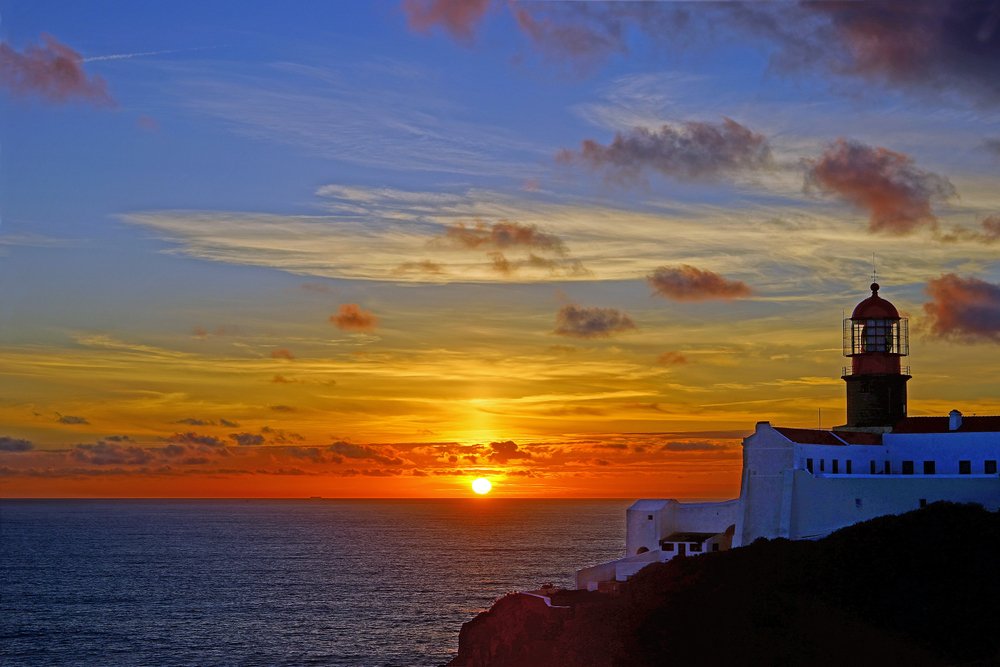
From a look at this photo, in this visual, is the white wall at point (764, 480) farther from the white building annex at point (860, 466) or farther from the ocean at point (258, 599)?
the ocean at point (258, 599)

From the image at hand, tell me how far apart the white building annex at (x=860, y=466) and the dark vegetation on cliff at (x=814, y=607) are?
1.84 m

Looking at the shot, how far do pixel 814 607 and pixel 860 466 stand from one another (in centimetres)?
1370

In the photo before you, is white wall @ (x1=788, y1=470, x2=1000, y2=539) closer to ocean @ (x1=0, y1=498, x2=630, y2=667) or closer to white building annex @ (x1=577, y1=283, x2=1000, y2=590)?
white building annex @ (x1=577, y1=283, x2=1000, y2=590)

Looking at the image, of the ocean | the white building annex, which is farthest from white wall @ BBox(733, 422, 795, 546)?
the ocean

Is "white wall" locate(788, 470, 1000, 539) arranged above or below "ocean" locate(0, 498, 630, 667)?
above

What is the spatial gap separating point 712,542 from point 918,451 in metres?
13.1

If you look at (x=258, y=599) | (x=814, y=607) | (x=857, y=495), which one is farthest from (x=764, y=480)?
(x=258, y=599)

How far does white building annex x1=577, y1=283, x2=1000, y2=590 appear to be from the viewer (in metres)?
62.4

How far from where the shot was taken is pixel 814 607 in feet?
178

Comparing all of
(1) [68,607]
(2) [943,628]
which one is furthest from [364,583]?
(2) [943,628]

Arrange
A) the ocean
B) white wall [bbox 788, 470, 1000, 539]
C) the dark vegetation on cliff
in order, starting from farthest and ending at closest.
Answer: the ocean → white wall [bbox 788, 470, 1000, 539] → the dark vegetation on cliff

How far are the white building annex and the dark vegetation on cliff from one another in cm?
184

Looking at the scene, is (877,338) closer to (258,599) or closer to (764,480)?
(764,480)

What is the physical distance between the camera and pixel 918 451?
64938mm
